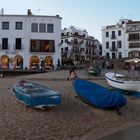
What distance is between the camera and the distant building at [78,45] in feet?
339

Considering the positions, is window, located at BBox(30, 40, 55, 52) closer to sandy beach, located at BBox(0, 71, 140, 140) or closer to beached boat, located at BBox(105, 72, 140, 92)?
beached boat, located at BBox(105, 72, 140, 92)

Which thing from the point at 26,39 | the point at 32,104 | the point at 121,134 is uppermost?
the point at 26,39

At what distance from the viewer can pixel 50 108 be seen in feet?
76.7

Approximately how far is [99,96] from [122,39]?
230 feet

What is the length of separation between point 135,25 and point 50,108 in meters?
71.2

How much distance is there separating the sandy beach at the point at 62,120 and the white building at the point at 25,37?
126ft

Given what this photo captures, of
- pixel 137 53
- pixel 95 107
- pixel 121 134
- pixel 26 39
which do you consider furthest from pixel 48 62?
pixel 121 134

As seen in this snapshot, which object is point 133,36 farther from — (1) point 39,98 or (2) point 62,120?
(2) point 62,120

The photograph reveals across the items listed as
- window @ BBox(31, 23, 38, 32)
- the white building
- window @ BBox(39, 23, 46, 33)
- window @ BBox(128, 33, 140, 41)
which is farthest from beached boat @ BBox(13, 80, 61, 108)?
window @ BBox(128, 33, 140, 41)

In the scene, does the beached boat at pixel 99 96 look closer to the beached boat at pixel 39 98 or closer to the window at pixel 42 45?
the beached boat at pixel 39 98

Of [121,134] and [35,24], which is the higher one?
[35,24]

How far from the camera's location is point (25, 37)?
2576 inches

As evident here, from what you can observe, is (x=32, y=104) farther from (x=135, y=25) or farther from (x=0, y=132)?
(x=135, y=25)

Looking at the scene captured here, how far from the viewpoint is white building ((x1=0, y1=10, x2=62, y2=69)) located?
65188 millimetres
